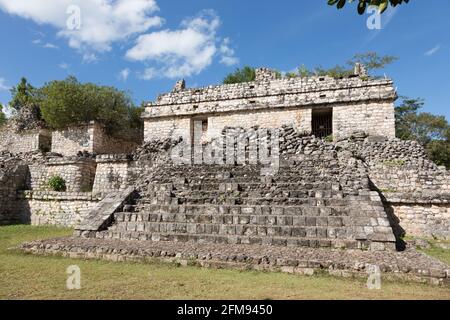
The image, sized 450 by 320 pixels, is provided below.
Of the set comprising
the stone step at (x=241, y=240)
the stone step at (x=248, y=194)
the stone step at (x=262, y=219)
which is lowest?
the stone step at (x=241, y=240)

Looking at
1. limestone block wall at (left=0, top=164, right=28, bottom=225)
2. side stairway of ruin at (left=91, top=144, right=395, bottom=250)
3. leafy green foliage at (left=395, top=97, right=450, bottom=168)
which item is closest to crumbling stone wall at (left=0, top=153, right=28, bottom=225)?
limestone block wall at (left=0, top=164, right=28, bottom=225)

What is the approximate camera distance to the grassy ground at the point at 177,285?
4.28 meters

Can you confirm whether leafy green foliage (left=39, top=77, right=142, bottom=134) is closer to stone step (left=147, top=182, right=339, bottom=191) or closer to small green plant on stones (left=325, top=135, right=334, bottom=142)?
stone step (left=147, top=182, right=339, bottom=191)

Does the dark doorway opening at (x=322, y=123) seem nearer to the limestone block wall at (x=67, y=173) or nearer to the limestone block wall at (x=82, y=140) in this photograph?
the limestone block wall at (x=67, y=173)

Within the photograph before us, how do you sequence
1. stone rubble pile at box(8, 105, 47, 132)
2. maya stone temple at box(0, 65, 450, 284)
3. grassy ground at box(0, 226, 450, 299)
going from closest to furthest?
1. grassy ground at box(0, 226, 450, 299)
2. maya stone temple at box(0, 65, 450, 284)
3. stone rubble pile at box(8, 105, 47, 132)

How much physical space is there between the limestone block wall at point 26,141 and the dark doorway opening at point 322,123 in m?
18.8

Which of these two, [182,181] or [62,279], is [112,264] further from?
[182,181]

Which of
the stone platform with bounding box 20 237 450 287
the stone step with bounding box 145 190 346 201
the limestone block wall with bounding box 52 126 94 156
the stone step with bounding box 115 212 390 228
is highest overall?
the limestone block wall with bounding box 52 126 94 156

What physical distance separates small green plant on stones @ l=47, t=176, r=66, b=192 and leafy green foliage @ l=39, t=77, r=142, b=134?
309 inches

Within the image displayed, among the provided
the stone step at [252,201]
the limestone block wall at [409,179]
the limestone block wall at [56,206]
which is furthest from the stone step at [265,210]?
the limestone block wall at [56,206]

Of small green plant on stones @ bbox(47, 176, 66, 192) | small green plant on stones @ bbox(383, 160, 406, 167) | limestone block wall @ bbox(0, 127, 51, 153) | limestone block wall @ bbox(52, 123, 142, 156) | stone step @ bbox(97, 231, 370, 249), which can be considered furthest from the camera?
limestone block wall @ bbox(0, 127, 51, 153)

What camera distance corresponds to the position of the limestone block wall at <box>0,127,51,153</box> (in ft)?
74.5

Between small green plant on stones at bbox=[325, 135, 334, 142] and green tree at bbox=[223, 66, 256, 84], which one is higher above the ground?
green tree at bbox=[223, 66, 256, 84]

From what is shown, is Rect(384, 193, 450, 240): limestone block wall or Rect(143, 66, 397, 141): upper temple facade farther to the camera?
Rect(143, 66, 397, 141): upper temple facade
